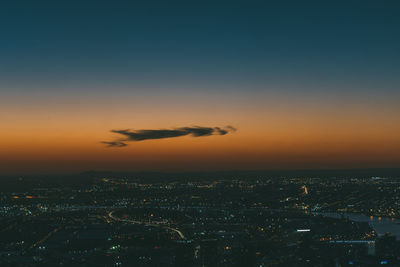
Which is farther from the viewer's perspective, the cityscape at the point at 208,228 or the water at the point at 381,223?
the water at the point at 381,223

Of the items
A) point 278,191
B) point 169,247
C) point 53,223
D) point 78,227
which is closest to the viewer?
point 169,247

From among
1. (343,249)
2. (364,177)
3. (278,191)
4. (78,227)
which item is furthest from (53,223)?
(364,177)

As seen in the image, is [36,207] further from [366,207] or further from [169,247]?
[366,207]

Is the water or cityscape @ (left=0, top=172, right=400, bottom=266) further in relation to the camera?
the water

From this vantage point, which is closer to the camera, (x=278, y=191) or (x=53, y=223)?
(x=53, y=223)

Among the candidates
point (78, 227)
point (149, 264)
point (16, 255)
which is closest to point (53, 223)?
point (78, 227)

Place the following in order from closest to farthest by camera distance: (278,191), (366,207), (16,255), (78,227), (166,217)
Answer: (16,255), (78,227), (166,217), (366,207), (278,191)

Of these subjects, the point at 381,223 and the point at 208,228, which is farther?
the point at 381,223
